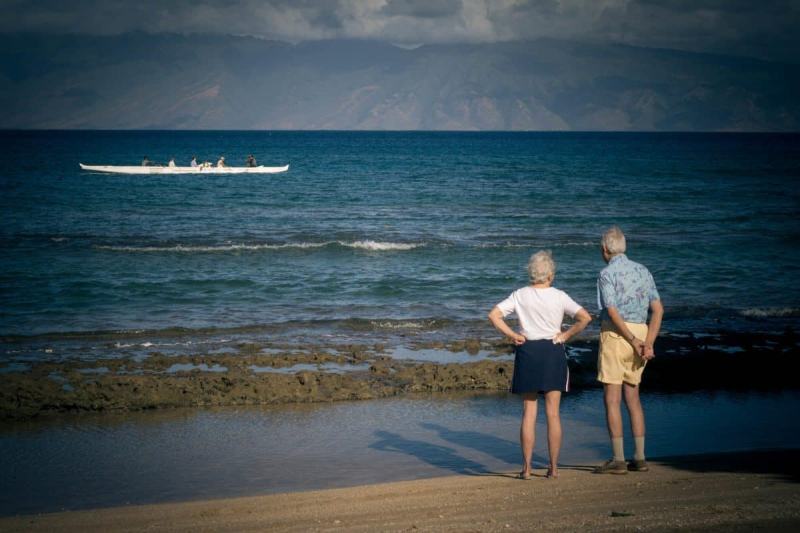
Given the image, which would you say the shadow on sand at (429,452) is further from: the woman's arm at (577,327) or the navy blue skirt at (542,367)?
the woman's arm at (577,327)

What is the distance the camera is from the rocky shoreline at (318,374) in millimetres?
9578

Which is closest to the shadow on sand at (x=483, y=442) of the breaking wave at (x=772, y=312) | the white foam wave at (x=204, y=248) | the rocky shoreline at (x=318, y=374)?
the rocky shoreline at (x=318, y=374)

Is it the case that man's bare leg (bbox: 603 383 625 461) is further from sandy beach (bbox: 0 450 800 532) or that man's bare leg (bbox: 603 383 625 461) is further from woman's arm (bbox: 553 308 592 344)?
woman's arm (bbox: 553 308 592 344)

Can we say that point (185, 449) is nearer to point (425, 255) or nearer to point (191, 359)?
point (191, 359)

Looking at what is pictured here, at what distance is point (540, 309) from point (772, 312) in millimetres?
10943

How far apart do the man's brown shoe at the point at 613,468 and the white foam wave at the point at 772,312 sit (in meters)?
9.78

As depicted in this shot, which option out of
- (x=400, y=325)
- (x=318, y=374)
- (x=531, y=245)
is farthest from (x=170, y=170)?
(x=318, y=374)

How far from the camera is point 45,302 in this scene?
639 inches

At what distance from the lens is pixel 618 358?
6535mm

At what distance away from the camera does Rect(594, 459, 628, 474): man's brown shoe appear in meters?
6.57

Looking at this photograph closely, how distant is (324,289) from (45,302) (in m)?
5.89

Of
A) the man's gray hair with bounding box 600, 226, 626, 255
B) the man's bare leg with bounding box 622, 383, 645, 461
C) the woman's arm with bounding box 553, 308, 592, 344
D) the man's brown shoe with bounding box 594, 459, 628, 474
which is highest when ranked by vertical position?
the man's gray hair with bounding box 600, 226, 626, 255

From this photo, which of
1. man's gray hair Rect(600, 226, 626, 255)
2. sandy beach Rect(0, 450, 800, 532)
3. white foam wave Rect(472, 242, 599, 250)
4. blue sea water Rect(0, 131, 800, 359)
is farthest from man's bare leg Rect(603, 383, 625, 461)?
white foam wave Rect(472, 242, 599, 250)

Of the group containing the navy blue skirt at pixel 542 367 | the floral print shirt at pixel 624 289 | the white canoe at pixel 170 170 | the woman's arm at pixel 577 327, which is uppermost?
the white canoe at pixel 170 170
